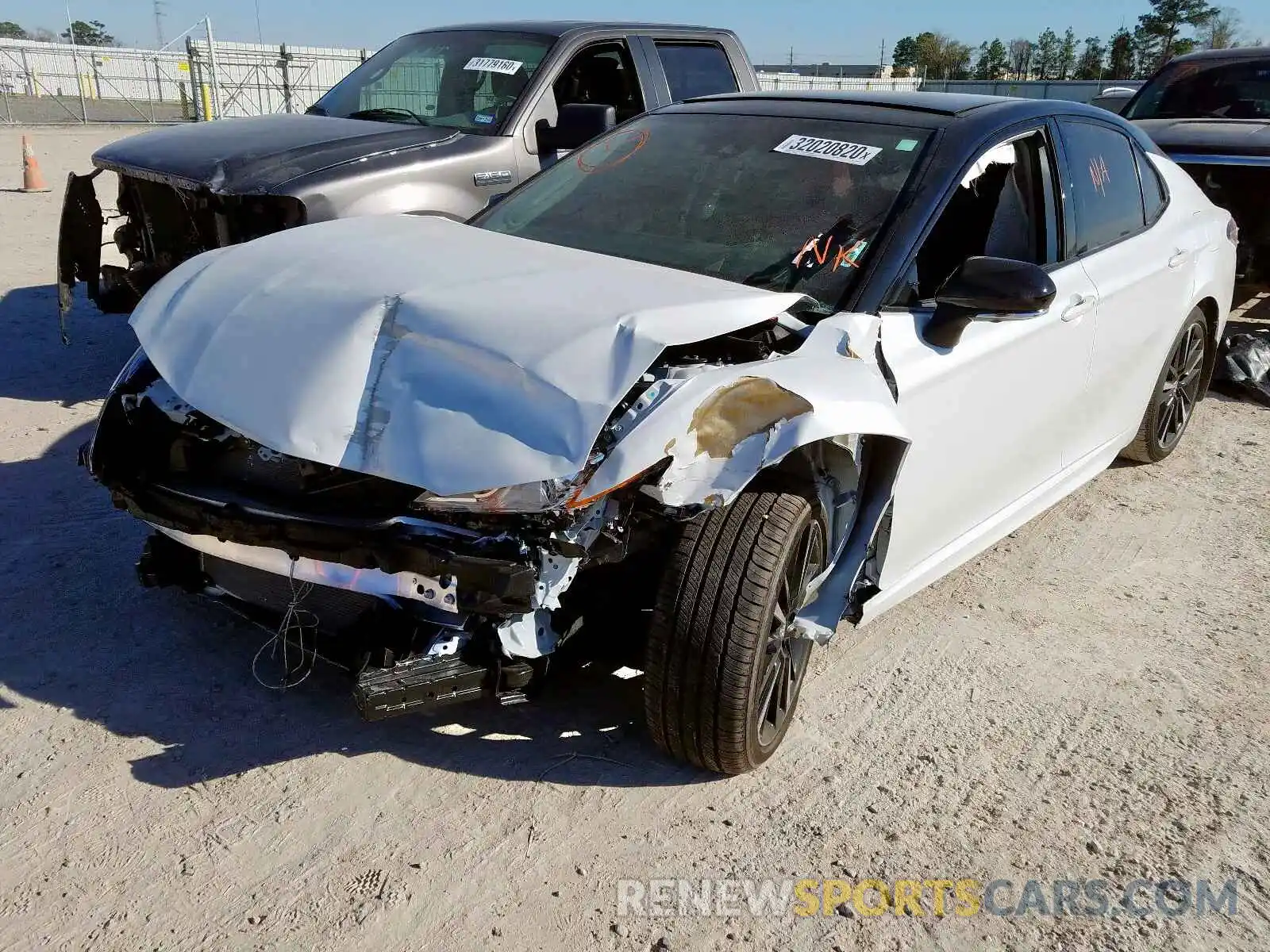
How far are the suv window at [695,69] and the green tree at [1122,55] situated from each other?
4687cm

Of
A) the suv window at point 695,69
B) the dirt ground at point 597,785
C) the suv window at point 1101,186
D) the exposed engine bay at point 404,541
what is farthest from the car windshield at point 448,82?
the exposed engine bay at point 404,541

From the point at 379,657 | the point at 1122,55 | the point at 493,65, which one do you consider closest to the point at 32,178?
the point at 493,65

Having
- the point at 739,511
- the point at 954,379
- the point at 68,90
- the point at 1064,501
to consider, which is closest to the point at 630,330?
the point at 739,511

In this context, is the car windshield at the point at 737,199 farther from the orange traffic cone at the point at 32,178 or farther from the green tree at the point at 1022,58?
the green tree at the point at 1022,58

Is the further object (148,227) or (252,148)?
(148,227)

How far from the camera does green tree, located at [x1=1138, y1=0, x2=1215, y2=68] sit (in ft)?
154

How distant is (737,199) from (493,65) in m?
3.53

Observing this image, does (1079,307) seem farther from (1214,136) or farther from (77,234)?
(77,234)

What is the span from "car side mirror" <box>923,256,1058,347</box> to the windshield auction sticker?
59 cm

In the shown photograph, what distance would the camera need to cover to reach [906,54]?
60.0 metres

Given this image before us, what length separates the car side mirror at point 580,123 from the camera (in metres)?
5.83

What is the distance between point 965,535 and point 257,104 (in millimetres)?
31437

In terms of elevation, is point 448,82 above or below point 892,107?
below

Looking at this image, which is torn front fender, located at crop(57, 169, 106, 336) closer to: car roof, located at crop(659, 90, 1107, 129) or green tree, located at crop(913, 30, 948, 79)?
car roof, located at crop(659, 90, 1107, 129)
